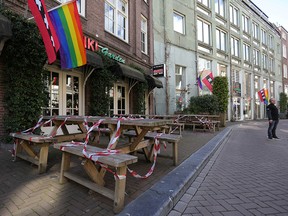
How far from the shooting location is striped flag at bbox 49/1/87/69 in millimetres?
4609

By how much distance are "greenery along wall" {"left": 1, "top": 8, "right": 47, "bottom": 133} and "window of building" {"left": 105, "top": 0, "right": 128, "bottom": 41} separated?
4.82 m

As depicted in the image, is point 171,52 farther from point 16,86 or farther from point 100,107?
point 16,86

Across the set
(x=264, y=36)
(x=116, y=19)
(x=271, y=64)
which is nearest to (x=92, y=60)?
(x=116, y=19)

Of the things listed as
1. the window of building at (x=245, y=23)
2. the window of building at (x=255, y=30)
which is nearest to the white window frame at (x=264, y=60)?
the window of building at (x=255, y=30)

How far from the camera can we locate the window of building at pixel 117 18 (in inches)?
388

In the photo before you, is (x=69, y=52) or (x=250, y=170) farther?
(x=69, y=52)

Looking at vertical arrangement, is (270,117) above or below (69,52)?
below

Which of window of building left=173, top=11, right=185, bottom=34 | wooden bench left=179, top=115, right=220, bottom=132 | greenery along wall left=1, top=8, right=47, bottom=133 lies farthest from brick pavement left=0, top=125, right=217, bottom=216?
window of building left=173, top=11, right=185, bottom=34

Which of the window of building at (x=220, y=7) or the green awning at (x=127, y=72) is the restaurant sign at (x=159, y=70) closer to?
the green awning at (x=127, y=72)

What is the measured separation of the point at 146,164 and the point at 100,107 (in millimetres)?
4509

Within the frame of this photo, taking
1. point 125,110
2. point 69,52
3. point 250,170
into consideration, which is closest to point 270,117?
point 250,170

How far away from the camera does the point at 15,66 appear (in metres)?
5.41

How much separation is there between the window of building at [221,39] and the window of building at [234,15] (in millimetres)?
2563

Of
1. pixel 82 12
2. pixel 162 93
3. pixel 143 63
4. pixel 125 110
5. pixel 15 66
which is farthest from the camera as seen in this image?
pixel 162 93
